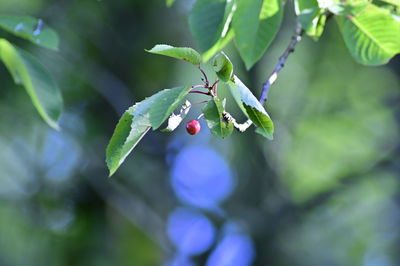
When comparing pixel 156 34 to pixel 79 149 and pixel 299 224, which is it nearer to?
pixel 79 149

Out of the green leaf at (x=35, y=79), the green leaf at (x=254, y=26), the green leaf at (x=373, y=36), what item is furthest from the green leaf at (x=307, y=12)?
the green leaf at (x=35, y=79)

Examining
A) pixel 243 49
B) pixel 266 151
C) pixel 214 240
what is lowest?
pixel 214 240

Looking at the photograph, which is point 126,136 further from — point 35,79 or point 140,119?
point 35,79

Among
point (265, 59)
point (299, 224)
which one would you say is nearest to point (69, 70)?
point (265, 59)

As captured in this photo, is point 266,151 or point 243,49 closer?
point 243,49

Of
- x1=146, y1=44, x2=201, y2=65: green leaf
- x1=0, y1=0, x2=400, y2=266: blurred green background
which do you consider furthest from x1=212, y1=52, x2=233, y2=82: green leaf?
x1=0, y1=0, x2=400, y2=266: blurred green background
